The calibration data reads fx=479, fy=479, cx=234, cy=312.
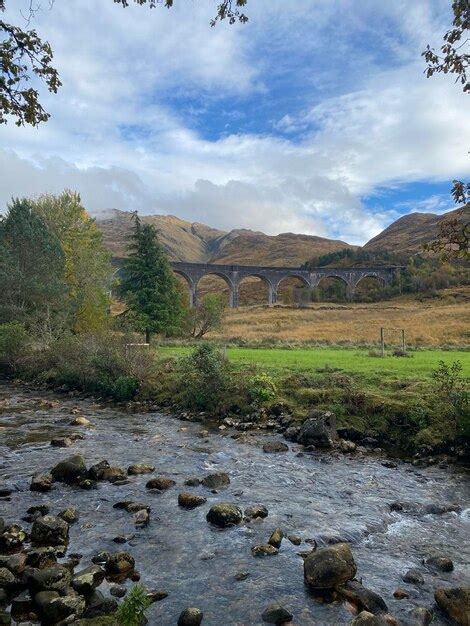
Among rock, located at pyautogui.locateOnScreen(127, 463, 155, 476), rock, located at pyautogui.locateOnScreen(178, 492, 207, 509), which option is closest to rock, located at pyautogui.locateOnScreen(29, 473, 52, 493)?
rock, located at pyautogui.locateOnScreen(127, 463, 155, 476)

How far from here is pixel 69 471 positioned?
1112 centimetres

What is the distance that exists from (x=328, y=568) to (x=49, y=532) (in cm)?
454

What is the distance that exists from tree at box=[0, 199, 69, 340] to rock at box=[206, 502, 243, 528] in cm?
2654

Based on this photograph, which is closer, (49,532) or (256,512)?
(49,532)

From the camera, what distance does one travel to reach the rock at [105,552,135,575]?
7.03 metres

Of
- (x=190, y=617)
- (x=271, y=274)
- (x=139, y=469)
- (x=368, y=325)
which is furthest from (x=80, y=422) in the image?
(x=271, y=274)

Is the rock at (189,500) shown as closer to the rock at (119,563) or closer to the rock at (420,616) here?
the rock at (119,563)

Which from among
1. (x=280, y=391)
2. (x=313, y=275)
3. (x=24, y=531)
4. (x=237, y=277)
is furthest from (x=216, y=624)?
(x=313, y=275)

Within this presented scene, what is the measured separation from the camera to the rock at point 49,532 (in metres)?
7.84

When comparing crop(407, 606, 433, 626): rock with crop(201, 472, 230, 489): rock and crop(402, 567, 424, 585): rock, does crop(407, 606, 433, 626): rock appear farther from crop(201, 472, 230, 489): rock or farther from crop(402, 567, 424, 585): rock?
crop(201, 472, 230, 489): rock

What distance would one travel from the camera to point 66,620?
5742 millimetres

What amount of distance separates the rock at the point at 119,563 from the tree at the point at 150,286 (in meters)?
33.7

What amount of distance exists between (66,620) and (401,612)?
421 cm

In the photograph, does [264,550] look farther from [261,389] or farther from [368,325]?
[368,325]
